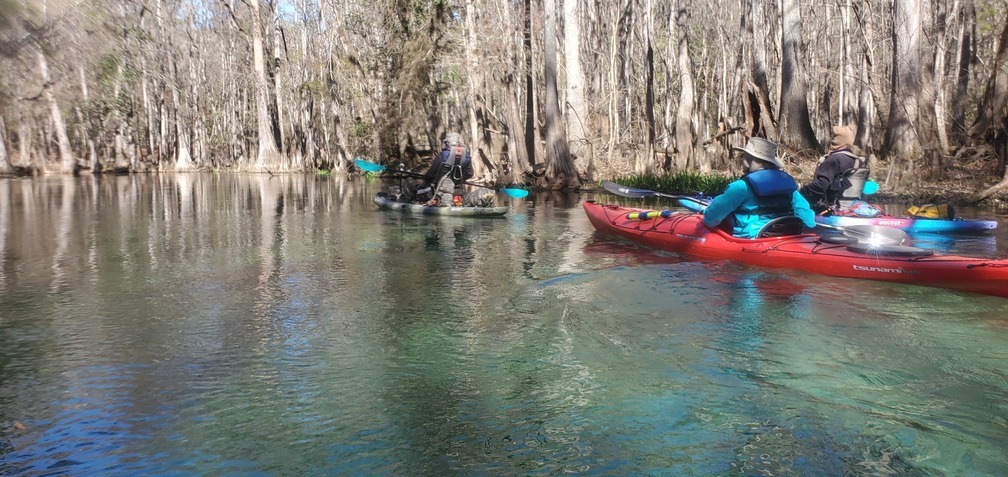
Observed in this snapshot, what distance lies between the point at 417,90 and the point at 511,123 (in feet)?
23.4

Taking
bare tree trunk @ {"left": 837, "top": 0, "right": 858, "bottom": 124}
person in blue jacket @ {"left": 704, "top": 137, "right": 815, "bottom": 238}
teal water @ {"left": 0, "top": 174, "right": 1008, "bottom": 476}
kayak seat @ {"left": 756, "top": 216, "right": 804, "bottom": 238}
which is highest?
bare tree trunk @ {"left": 837, "top": 0, "right": 858, "bottom": 124}

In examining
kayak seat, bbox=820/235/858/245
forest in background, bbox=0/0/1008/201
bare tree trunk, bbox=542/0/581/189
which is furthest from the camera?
bare tree trunk, bbox=542/0/581/189

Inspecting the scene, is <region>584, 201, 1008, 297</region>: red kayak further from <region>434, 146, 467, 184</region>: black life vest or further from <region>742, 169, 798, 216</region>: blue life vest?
<region>434, 146, 467, 184</region>: black life vest

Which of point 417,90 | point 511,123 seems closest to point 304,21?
point 417,90

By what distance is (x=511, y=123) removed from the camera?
2409cm

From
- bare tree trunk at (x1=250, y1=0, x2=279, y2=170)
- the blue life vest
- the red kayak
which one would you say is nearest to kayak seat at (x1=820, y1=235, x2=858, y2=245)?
the red kayak

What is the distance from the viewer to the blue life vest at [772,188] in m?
8.63

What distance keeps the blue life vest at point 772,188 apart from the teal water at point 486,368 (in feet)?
2.72

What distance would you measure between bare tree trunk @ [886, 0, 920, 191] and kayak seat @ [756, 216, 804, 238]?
9657 mm

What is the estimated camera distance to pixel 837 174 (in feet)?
35.3

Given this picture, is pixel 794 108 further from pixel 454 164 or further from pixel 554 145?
pixel 454 164

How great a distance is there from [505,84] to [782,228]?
57.7ft

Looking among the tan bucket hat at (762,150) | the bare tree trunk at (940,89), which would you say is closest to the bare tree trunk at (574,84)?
the bare tree trunk at (940,89)

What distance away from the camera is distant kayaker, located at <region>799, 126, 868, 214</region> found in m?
10.6
